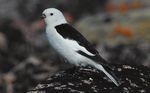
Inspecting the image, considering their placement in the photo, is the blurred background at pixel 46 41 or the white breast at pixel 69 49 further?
the blurred background at pixel 46 41

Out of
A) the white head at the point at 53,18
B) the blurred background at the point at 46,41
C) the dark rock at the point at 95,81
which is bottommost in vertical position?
the dark rock at the point at 95,81

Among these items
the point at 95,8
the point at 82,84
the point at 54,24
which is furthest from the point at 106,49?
the point at 82,84

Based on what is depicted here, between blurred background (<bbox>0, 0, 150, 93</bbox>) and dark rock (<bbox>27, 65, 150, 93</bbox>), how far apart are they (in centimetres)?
352

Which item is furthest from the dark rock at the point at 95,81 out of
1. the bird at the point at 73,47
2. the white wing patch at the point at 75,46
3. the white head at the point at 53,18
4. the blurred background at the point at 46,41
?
the blurred background at the point at 46,41

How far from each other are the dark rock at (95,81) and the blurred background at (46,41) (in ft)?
11.5

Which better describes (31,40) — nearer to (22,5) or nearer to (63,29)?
(22,5)

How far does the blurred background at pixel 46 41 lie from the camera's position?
52.0 feet

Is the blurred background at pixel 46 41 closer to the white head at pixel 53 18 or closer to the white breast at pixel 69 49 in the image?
the white head at pixel 53 18

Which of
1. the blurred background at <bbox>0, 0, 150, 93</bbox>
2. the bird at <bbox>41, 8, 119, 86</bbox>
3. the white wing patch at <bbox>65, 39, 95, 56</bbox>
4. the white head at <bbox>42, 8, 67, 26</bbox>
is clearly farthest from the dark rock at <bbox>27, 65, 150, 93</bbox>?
the blurred background at <bbox>0, 0, 150, 93</bbox>

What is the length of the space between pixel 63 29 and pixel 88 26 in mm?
7939

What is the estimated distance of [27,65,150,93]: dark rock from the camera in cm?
905

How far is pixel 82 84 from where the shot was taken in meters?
9.29

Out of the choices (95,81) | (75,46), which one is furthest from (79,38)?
(95,81)

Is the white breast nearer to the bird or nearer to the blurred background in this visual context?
the bird
